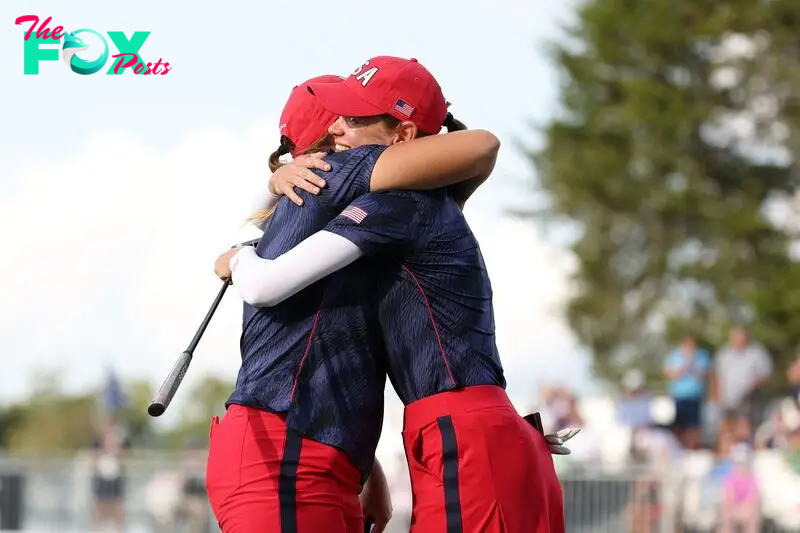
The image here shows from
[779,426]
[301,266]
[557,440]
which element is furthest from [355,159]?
[779,426]

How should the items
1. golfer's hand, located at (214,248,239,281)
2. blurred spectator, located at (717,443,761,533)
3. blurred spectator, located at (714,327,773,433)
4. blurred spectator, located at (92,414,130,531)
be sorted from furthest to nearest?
blurred spectator, located at (92,414,130,531), blurred spectator, located at (714,327,773,433), blurred spectator, located at (717,443,761,533), golfer's hand, located at (214,248,239,281)

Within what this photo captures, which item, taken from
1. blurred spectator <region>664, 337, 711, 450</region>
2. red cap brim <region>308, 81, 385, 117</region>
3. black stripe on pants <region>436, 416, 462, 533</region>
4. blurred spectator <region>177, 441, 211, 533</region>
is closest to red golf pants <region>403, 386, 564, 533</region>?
black stripe on pants <region>436, 416, 462, 533</region>

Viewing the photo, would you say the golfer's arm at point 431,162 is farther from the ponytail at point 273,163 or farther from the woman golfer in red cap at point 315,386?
the ponytail at point 273,163

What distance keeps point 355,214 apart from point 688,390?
36.7ft

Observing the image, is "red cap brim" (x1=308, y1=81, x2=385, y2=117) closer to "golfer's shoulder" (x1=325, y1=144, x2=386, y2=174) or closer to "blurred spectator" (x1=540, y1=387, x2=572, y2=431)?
"golfer's shoulder" (x1=325, y1=144, x2=386, y2=174)

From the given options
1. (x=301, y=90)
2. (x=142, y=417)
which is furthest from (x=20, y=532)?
(x=142, y=417)

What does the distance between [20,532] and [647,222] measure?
946 inches

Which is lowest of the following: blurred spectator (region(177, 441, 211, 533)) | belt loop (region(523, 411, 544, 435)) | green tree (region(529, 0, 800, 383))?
blurred spectator (region(177, 441, 211, 533))

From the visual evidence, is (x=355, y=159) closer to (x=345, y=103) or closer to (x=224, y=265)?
(x=345, y=103)

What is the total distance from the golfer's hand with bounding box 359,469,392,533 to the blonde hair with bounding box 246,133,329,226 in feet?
2.69

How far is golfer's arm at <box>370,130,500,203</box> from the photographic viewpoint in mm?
4184

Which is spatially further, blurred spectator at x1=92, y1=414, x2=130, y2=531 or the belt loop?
blurred spectator at x1=92, y1=414, x2=130, y2=531

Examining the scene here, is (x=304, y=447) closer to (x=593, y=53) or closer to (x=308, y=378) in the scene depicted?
(x=308, y=378)

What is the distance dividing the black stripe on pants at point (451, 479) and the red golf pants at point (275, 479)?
0.89 ft
